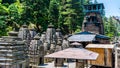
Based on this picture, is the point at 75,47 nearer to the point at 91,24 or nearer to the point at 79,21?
the point at 91,24

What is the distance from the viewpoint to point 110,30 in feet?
213

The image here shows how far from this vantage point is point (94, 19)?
1526 inches

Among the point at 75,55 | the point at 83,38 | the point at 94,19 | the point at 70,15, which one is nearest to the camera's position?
the point at 75,55

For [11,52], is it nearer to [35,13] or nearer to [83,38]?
[83,38]

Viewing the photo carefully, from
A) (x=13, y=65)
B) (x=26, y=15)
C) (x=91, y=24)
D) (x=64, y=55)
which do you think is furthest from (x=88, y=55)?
(x=26, y=15)

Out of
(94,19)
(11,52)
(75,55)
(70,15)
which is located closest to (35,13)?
(70,15)

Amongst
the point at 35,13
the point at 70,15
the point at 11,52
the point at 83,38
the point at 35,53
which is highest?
the point at 35,13

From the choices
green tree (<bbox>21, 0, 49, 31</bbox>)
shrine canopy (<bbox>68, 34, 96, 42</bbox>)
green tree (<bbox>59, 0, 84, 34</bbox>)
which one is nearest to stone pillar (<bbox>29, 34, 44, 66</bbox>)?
shrine canopy (<bbox>68, 34, 96, 42</bbox>)

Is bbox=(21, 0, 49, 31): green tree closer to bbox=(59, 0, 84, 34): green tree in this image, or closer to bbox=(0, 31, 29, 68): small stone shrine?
bbox=(59, 0, 84, 34): green tree

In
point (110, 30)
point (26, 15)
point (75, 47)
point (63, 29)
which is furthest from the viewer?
point (110, 30)

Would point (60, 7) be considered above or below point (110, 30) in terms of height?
above

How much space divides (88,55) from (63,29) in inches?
1407

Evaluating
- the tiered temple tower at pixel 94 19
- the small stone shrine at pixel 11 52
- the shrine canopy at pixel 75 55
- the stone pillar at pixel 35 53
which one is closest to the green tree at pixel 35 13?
the tiered temple tower at pixel 94 19

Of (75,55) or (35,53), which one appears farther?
(35,53)
